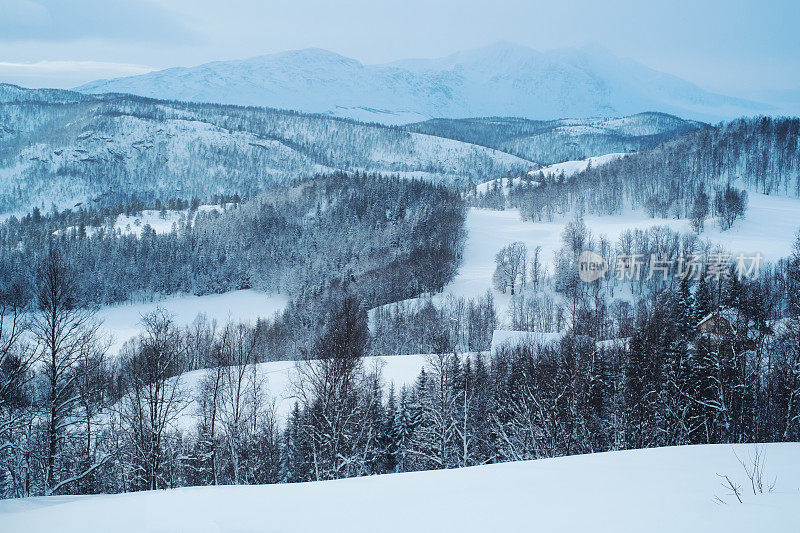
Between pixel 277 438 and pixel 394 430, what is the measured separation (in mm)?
7762

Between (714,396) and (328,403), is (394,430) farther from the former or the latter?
(714,396)

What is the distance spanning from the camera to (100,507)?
683cm

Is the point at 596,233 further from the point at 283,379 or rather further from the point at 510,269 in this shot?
the point at 283,379

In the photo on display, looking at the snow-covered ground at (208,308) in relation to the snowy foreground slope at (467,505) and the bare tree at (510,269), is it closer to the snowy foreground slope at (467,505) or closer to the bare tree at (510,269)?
the bare tree at (510,269)

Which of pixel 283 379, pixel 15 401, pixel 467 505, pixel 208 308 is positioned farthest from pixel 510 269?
pixel 467 505

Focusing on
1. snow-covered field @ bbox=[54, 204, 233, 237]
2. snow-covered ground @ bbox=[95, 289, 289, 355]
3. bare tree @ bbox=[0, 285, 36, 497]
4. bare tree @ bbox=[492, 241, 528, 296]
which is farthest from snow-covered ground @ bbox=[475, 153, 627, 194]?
bare tree @ bbox=[0, 285, 36, 497]

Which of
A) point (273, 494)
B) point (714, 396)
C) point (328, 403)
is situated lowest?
point (714, 396)

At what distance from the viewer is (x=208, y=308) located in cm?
9750

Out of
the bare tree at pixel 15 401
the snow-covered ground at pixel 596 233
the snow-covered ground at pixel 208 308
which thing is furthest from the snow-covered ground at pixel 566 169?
the bare tree at pixel 15 401

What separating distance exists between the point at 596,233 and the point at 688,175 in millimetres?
45157

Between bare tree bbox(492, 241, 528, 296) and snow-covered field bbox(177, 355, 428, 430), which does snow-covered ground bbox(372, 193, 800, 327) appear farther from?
snow-covered field bbox(177, 355, 428, 430)

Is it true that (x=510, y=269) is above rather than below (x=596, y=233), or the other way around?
below

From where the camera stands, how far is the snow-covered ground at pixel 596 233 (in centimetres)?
8427

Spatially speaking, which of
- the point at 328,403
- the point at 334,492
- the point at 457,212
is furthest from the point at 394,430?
the point at 457,212
